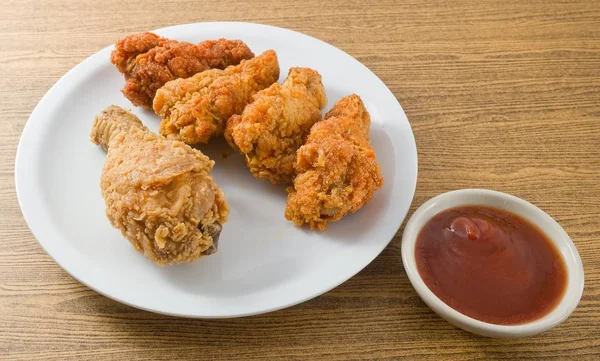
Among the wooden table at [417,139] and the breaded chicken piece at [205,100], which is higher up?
the breaded chicken piece at [205,100]

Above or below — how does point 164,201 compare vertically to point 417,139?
above

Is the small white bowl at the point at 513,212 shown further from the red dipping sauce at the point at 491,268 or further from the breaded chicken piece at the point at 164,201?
the breaded chicken piece at the point at 164,201

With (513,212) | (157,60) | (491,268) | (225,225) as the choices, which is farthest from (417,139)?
(157,60)

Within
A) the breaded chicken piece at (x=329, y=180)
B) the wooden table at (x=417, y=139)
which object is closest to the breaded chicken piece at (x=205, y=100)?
the breaded chicken piece at (x=329, y=180)

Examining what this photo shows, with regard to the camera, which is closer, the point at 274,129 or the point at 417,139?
the point at 274,129

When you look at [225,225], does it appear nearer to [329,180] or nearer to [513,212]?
[329,180]

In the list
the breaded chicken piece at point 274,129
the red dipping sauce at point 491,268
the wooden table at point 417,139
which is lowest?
the wooden table at point 417,139

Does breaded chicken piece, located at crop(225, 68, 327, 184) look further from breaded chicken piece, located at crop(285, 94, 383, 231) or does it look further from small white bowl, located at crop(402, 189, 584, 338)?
small white bowl, located at crop(402, 189, 584, 338)
